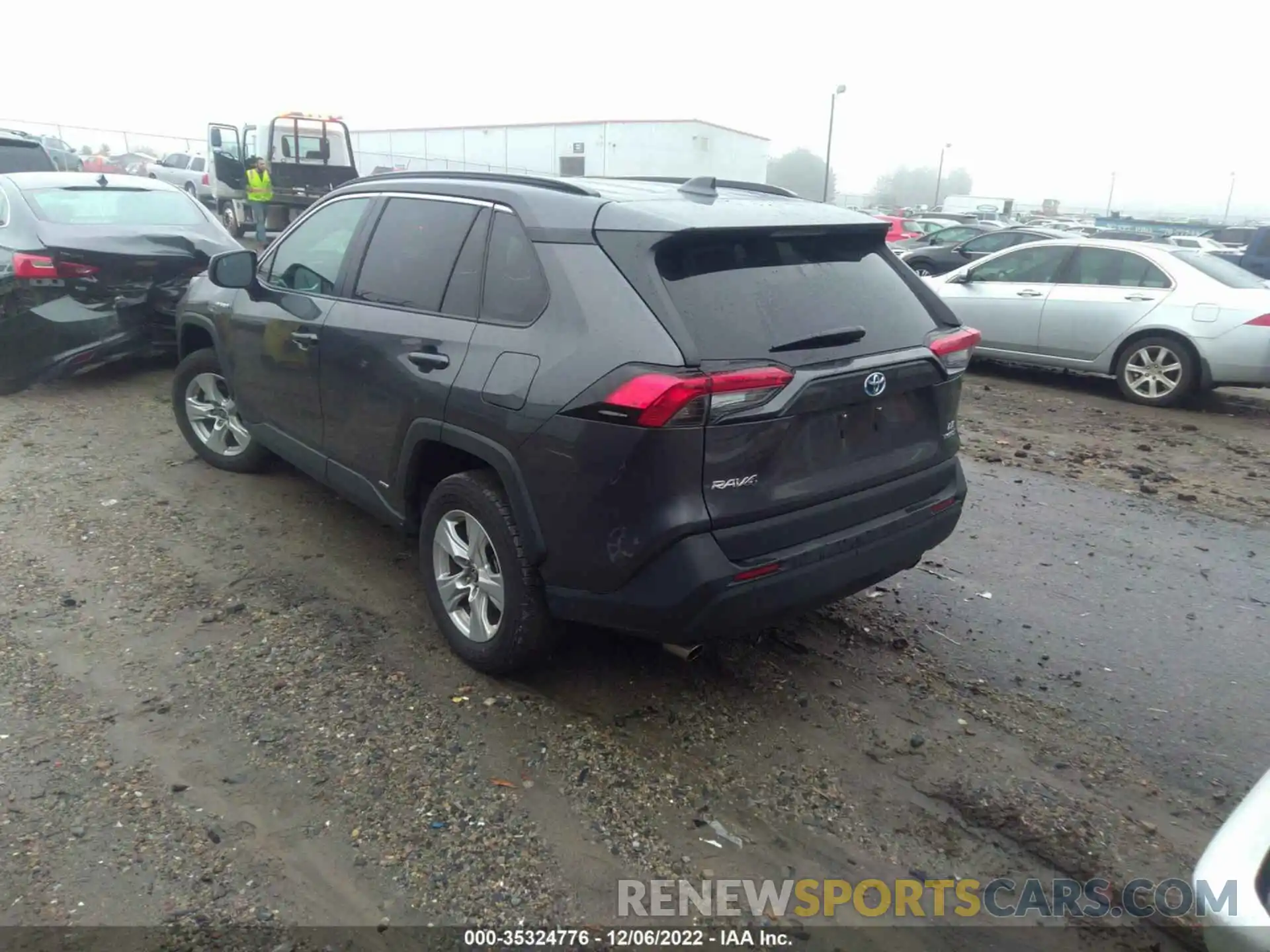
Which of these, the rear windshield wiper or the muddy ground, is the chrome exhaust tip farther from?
the muddy ground

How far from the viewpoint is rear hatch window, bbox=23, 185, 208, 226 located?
25.0 feet

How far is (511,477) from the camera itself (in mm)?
3270

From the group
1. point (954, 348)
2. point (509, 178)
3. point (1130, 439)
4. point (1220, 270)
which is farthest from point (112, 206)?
point (1220, 270)

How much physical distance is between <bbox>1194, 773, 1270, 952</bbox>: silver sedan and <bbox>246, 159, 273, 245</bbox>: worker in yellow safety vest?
20.5 m

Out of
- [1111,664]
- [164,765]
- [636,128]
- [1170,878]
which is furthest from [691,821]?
[636,128]

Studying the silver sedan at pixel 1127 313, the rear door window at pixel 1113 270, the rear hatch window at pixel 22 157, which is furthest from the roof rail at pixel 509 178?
the rear hatch window at pixel 22 157

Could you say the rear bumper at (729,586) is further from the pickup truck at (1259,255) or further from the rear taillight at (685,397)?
the pickup truck at (1259,255)

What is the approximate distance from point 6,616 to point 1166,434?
26.2ft

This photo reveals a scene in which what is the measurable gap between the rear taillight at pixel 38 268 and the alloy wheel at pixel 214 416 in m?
2.28

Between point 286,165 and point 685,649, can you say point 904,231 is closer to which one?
point 286,165

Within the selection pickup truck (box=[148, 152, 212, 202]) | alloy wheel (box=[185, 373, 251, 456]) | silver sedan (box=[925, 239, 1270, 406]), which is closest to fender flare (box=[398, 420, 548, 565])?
alloy wheel (box=[185, 373, 251, 456])

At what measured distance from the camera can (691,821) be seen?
9.68ft

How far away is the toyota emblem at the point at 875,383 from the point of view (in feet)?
10.5

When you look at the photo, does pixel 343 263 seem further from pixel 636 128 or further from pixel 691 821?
pixel 636 128
